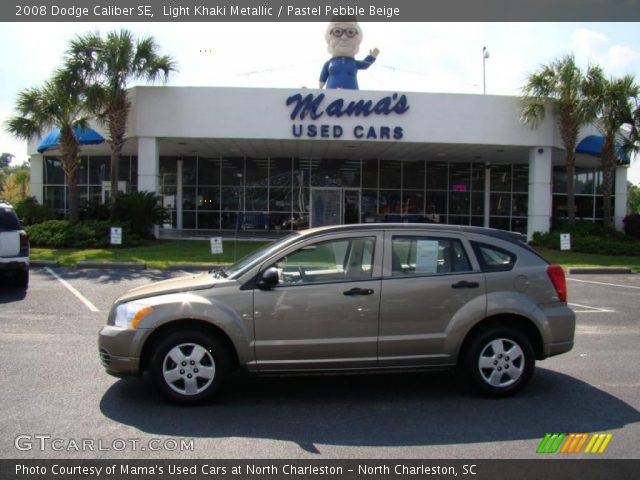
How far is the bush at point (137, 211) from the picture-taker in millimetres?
20422

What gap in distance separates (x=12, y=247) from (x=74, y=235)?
8.75 m

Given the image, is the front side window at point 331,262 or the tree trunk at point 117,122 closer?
the front side window at point 331,262

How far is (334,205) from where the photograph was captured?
2811 centimetres

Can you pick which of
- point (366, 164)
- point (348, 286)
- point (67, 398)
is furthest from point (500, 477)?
Answer: point (366, 164)

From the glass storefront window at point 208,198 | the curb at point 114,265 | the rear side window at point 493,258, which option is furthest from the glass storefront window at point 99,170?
the rear side window at point 493,258

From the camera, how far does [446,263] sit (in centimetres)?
523

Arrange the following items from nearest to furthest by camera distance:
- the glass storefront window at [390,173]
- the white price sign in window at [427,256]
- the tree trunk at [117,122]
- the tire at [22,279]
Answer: the white price sign in window at [427,256], the tire at [22,279], the tree trunk at [117,122], the glass storefront window at [390,173]

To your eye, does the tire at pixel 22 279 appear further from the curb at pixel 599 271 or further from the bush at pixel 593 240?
the bush at pixel 593 240

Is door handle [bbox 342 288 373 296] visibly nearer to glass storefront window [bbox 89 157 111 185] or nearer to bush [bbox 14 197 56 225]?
bush [bbox 14 197 56 225]

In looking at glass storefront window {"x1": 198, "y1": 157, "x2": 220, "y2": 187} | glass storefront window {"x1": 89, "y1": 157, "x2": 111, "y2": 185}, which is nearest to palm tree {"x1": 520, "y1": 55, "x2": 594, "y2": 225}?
glass storefront window {"x1": 198, "y1": 157, "x2": 220, "y2": 187}

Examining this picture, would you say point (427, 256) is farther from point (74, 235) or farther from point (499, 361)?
point (74, 235)

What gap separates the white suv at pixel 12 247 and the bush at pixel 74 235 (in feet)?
26.3

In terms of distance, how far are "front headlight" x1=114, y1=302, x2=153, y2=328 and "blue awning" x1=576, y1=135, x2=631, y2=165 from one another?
22.1 m

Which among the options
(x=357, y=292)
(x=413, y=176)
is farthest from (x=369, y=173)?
(x=357, y=292)
